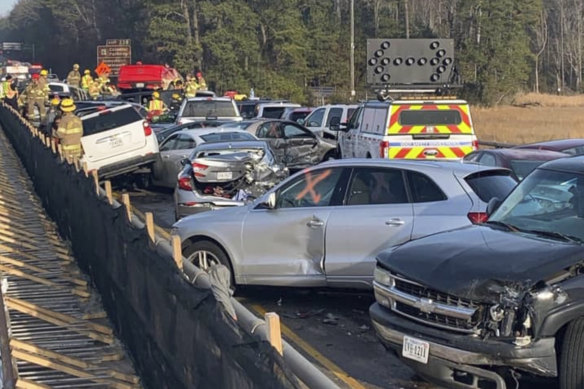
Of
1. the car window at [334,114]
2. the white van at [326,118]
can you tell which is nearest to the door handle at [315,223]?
the white van at [326,118]

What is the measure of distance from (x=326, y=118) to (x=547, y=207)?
19514 millimetres

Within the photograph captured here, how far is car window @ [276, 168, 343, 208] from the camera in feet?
31.1

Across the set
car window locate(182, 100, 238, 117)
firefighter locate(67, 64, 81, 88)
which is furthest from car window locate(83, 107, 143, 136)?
firefighter locate(67, 64, 81, 88)

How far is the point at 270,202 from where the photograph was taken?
31.7 ft

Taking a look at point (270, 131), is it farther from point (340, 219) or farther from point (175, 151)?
point (340, 219)

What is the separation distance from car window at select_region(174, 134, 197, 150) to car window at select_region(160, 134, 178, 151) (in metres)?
0.08

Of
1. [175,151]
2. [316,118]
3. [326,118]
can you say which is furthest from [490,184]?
[316,118]

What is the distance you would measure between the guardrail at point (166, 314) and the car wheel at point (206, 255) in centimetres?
108

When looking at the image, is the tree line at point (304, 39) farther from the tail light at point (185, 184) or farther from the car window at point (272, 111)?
the tail light at point (185, 184)

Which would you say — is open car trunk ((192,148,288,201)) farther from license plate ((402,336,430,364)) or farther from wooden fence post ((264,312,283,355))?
wooden fence post ((264,312,283,355))

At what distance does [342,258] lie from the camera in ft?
29.9

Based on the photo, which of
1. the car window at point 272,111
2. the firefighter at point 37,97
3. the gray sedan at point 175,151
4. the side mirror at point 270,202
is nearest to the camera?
the side mirror at point 270,202

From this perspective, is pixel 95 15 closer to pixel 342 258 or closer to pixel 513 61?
pixel 513 61

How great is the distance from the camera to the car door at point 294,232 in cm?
930
